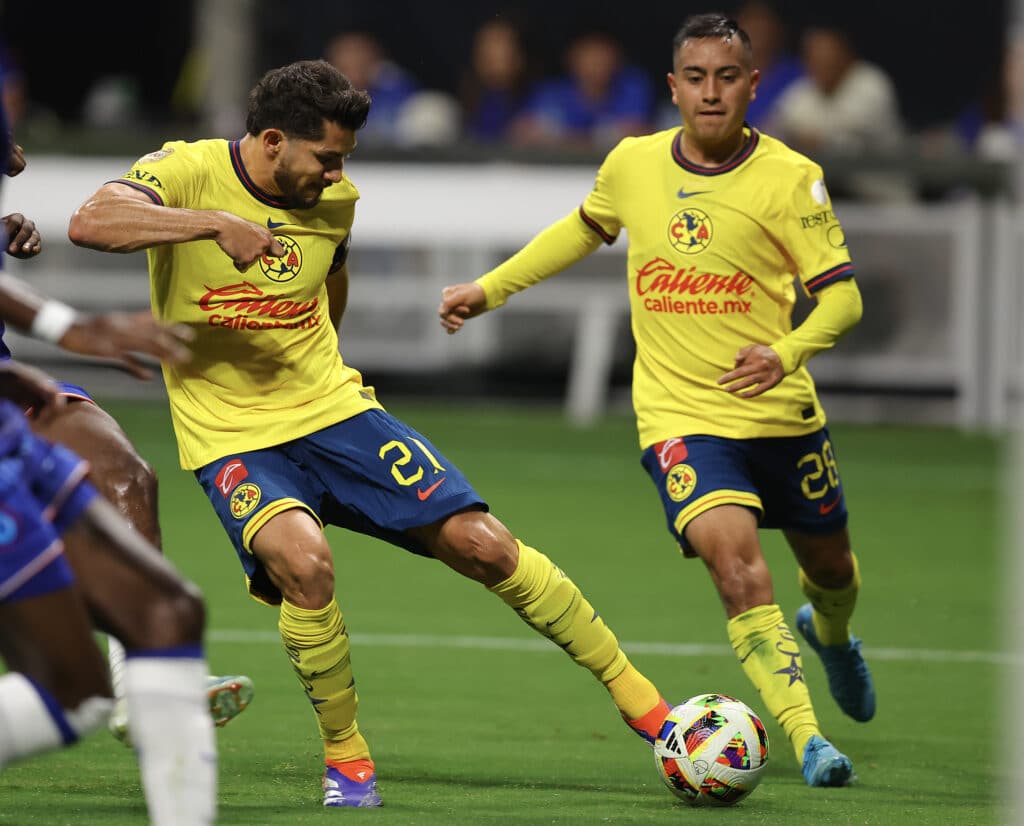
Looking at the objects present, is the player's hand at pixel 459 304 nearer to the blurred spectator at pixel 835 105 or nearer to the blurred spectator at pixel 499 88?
the blurred spectator at pixel 835 105

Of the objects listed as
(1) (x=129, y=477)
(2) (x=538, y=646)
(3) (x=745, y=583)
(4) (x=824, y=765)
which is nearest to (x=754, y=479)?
(3) (x=745, y=583)

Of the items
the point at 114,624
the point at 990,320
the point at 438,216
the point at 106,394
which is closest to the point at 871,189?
the point at 990,320

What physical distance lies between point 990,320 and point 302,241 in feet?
35.0

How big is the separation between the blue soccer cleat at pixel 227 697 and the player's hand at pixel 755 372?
61.1 inches

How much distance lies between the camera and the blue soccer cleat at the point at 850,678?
6246mm

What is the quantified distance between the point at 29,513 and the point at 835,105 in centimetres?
1294

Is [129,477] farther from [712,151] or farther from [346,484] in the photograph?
[712,151]

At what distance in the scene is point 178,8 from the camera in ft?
73.0

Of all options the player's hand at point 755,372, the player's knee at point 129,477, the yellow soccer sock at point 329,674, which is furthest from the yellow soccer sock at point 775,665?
the player's knee at point 129,477

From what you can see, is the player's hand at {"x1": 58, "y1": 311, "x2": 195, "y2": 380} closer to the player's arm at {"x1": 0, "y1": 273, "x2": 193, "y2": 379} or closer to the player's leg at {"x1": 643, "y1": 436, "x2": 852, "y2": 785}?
the player's arm at {"x1": 0, "y1": 273, "x2": 193, "y2": 379}

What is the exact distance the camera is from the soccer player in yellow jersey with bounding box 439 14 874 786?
5.60m

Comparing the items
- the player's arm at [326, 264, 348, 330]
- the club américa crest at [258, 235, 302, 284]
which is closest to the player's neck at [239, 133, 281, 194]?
the club américa crest at [258, 235, 302, 284]

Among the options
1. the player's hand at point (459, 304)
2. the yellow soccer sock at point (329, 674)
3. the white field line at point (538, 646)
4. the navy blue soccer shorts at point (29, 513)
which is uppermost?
the navy blue soccer shorts at point (29, 513)

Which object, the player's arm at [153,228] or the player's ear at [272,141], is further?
the player's ear at [272,141]
